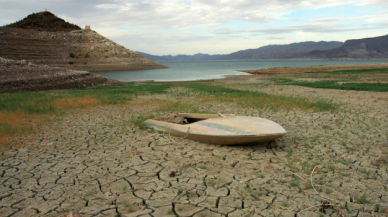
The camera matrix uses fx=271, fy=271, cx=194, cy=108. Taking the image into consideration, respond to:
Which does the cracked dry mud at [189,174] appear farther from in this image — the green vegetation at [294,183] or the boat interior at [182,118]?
the boat interior at [182,118]

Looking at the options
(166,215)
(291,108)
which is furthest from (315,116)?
(166,215)

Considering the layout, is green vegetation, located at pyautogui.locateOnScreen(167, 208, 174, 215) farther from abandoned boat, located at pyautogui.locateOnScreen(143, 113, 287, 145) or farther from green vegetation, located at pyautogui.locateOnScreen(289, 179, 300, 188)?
abandoned boat, located at pyautogui.locateOnScreen(143, 113, 287, 145)

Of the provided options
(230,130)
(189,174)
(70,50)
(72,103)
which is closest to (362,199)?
(189,174)

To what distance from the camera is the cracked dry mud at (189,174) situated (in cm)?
358

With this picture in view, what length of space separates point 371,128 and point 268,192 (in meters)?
5.08

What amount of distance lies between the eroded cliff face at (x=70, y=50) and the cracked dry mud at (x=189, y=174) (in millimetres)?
47081

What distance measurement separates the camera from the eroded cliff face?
49.0 meters

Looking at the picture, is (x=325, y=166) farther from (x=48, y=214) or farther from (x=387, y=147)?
(x=48, y=214)

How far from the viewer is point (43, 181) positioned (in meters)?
4.43

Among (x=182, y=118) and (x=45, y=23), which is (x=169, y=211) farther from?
(x=45, y=23)

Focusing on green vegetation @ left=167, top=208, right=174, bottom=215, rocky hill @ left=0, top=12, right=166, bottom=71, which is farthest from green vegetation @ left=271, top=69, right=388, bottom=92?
rocky hill @ left=0, top=12, right=166, bottom=71

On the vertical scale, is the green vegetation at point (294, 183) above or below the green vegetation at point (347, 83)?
below

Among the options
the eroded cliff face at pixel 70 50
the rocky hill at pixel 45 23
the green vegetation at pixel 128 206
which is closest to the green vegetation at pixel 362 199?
the green vegetation at pixel 128 206

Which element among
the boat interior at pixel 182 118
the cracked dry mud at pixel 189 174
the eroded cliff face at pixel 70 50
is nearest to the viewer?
the cracked dry mud at pixel 189 174
